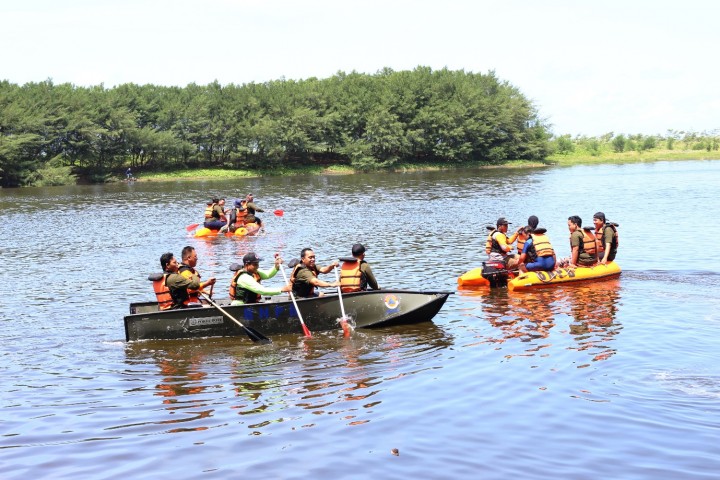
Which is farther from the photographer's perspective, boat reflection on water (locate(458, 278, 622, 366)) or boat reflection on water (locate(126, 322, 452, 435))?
boat reflection on water (locate(458, 278, 622, 366))

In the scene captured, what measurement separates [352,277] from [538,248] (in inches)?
232

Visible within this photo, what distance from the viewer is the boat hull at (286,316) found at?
1542 centimetres

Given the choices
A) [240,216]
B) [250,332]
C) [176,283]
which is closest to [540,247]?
[250,332]

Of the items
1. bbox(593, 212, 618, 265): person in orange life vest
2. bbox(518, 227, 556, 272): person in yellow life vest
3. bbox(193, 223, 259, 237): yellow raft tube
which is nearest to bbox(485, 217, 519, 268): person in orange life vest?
bbox(518, 227, 556, 272): person in yellow life vest

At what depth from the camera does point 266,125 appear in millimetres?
83375

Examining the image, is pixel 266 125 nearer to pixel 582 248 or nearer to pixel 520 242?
pixel 520 242

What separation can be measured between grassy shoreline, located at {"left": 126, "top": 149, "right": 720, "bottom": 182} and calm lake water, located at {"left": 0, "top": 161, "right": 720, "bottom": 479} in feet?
181

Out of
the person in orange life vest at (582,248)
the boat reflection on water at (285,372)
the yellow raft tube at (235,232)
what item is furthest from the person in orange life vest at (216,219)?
the boat reflection on water at (285,372)

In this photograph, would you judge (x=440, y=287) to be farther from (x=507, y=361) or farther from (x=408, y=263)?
(x=507, y=361)

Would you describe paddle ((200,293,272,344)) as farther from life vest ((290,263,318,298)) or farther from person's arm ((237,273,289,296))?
life vest ((290,263,318,298))

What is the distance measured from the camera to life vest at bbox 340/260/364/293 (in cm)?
1628

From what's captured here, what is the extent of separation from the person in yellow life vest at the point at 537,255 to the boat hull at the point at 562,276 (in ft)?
0.57

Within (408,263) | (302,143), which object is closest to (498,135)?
(302,143)

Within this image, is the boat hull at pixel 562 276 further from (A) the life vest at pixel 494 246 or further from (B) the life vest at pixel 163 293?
(B) the life vest at pixel 163 293
